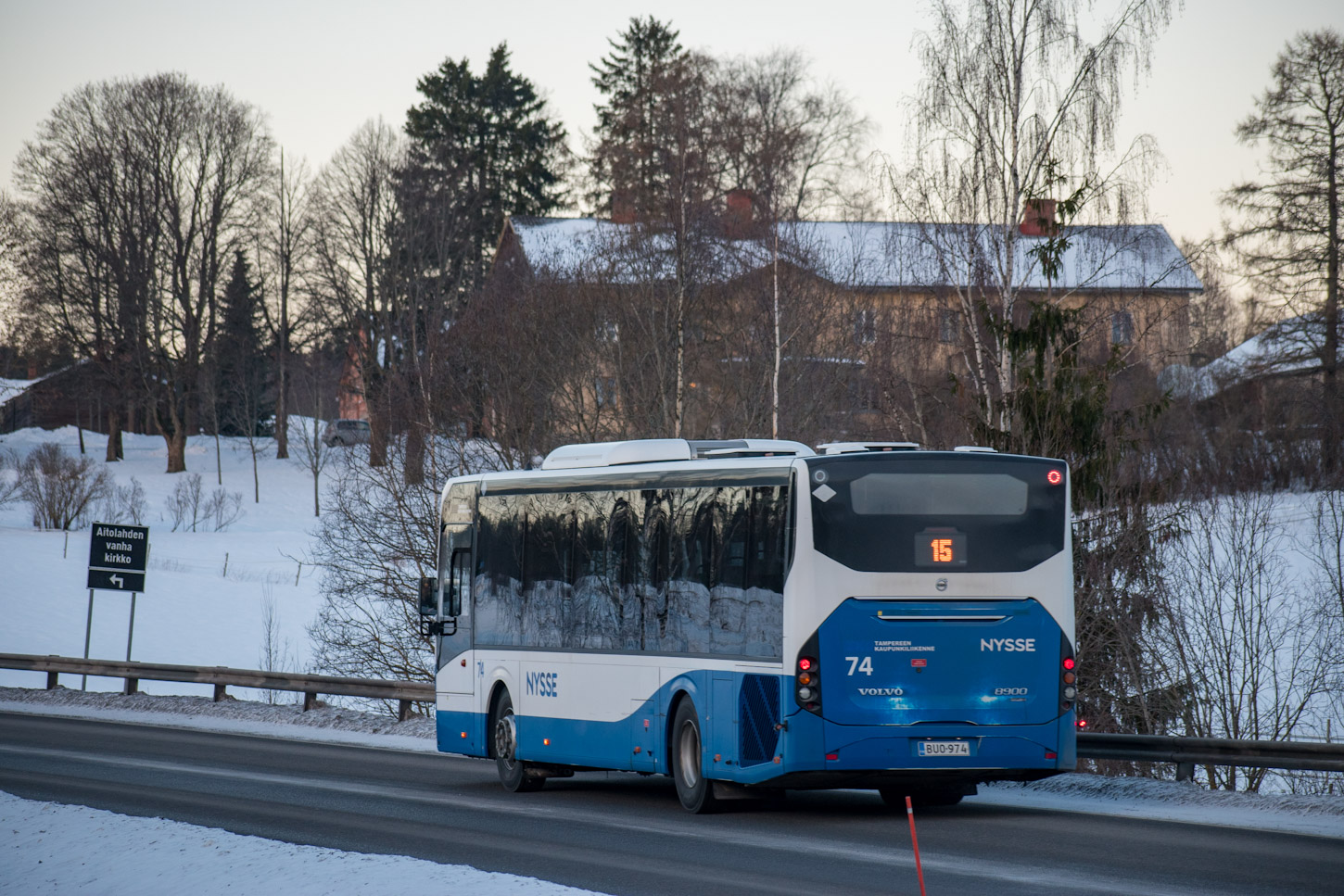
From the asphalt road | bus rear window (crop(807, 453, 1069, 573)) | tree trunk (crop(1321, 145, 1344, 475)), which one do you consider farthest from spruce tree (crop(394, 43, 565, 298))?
bus rear window (crop(807, 453, 1069, 573))

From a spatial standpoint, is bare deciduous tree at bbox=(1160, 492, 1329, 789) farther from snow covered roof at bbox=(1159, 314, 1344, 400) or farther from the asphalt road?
snow covered roof at bbox=(1159, 314, 1344, 400)

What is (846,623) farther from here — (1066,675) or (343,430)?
(343,430)

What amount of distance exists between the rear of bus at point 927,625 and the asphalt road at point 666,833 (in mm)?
607

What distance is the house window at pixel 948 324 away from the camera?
26.4 metres

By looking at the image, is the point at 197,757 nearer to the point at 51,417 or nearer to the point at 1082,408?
the point at 1082,408

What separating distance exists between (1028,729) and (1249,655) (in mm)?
9676

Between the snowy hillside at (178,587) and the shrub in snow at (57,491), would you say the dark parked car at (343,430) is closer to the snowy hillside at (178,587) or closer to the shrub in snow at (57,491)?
the snowy hillside at (178,587)

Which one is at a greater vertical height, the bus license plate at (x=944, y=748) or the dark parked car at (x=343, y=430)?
the dark parked car at (x=343, y=430)

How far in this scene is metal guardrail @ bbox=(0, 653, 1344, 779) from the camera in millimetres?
13336

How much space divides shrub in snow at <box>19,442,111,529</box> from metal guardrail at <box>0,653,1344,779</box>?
27736mm

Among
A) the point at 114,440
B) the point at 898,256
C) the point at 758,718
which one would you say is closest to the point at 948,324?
the point at 898,256

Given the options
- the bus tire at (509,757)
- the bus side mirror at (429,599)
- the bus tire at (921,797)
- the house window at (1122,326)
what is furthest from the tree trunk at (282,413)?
the bus tire at (921,797)

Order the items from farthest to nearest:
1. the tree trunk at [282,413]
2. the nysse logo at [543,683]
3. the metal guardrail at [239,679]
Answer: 1. the tree trunk at [282,413]
2. the metal guardrail at [239,679]
3. the nysse logo at [543,683]

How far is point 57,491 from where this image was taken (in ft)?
193
